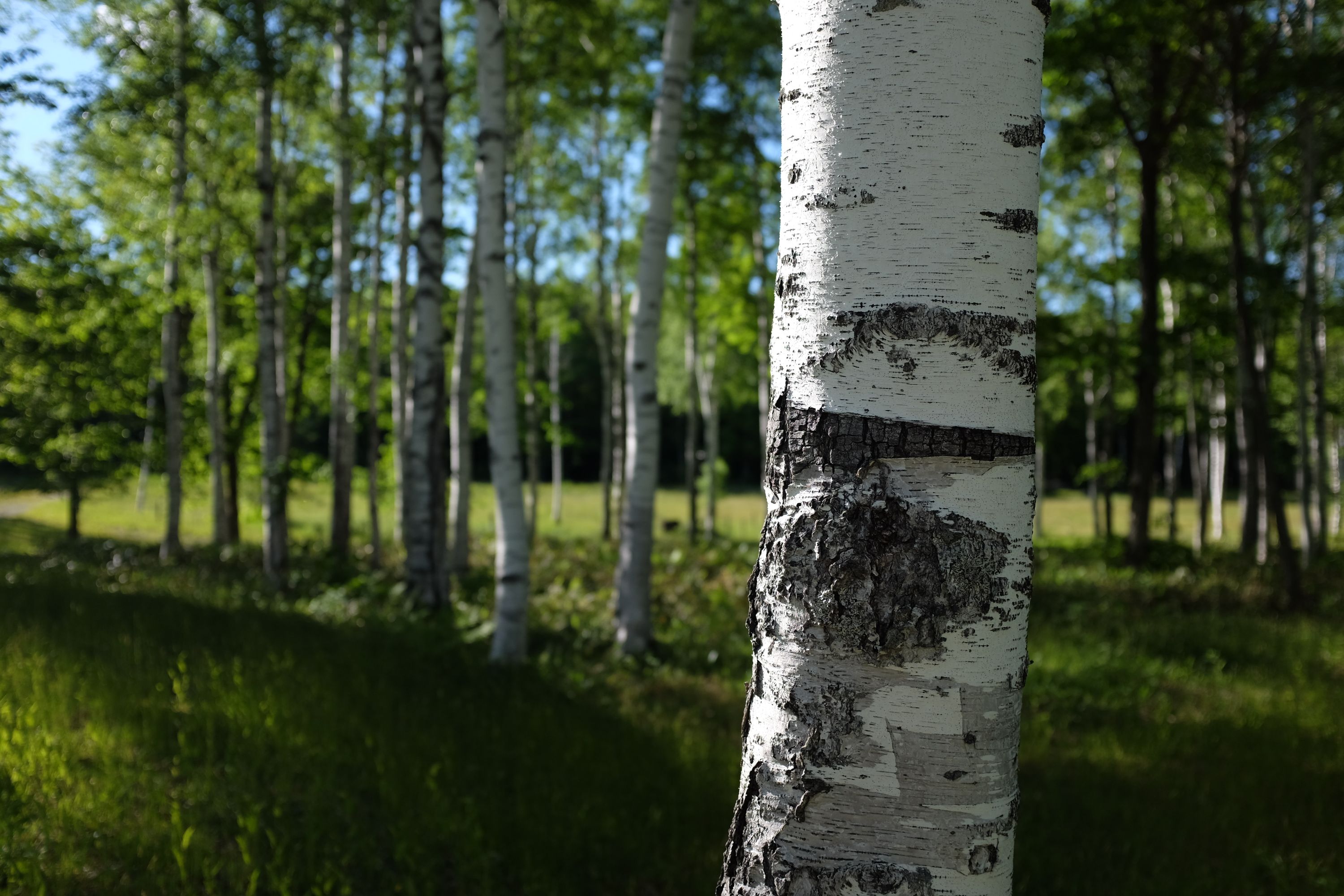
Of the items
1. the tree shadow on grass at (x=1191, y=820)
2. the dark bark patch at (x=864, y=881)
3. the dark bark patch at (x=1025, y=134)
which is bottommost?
the tree shadow on grass at (x=1191, y=820)

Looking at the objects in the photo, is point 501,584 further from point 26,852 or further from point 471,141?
point 471,141

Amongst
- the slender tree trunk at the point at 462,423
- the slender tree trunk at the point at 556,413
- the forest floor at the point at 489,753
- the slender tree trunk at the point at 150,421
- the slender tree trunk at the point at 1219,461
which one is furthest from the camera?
the slender tree trunk at the point at 1219,461

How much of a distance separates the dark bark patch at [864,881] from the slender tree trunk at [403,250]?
36.4ft

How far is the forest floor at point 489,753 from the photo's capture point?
3.29m

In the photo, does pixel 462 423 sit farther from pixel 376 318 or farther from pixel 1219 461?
pixel 1219 461

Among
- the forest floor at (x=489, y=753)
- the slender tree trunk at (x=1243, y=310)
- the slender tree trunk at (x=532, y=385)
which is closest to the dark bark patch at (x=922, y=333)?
the forest floor at (x=489, y=753)

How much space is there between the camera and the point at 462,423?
11.3 m

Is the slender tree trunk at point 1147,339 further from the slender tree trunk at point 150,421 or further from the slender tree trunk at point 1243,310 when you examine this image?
the slender tree trunk at point 150,421

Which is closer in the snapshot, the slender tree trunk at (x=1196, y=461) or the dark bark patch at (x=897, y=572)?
the dark bark patch at (x=897, y=572)

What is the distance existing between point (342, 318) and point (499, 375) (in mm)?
6462

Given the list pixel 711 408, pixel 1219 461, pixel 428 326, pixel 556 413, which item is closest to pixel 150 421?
pixel 556 413

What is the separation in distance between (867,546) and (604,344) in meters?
19.6

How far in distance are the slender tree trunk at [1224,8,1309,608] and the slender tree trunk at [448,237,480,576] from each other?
9.19m

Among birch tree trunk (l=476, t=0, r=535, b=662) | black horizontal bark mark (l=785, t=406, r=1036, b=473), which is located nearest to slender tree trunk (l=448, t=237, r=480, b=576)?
birch tree trunk (l=476, t=0, r=535, b=662)
